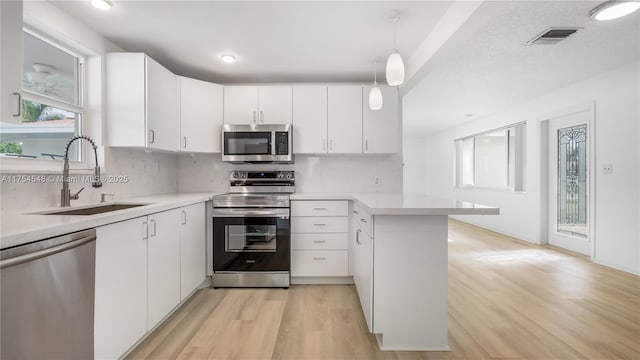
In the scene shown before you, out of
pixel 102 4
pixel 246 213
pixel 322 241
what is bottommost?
pixel 322 241

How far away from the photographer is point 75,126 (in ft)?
7.67

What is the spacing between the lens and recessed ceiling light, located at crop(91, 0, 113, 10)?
199 centimetres

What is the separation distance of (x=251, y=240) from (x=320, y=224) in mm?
710

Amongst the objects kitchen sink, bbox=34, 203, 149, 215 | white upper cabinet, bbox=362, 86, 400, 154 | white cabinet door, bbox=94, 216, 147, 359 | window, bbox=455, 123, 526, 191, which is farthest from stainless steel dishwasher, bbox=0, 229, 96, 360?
window, bbox=455, 123, 526, 191

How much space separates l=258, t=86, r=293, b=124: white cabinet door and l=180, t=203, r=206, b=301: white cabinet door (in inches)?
47.3

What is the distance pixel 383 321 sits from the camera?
1.86 meters

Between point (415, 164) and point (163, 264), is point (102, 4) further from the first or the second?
point (415, 164)

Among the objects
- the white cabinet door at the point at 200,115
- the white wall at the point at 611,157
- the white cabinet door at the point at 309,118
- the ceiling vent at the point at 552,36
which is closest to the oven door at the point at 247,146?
the white cabinet door at the point at 200,115

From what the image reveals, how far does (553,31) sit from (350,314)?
9.77 feet

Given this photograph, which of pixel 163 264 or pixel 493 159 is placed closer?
pixel 163 264

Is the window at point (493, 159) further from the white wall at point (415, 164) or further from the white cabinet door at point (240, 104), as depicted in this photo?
the white cabinet door at point (240, 104)

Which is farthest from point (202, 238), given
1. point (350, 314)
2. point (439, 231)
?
point (439, 231)

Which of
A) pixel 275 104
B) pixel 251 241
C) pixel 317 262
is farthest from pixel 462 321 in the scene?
pixel 275 104

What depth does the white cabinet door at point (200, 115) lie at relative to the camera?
9.91 ft
